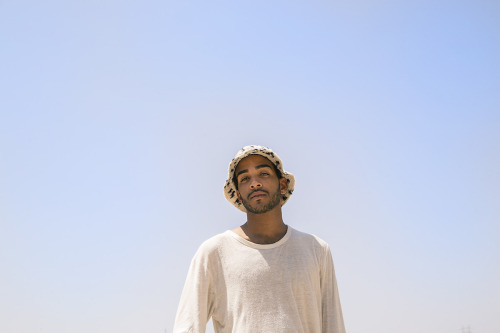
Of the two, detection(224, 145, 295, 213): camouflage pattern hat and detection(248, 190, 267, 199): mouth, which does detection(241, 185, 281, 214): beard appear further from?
detection(224, 145, 295, 213): camouflage pattern hat

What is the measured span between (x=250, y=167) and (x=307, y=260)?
1.10 m

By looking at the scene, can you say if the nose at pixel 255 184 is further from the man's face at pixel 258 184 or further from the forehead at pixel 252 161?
the forehead at pixel 252 161

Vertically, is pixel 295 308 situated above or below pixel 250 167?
below

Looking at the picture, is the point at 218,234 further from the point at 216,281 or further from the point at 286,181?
the point at 286,181

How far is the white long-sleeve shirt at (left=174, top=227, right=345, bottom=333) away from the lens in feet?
18.2

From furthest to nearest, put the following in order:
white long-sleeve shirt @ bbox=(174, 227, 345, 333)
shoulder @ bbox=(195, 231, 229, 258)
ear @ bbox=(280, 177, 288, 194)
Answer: ear @ bbox=(280, 177, 288, 194), shoulder @ bbox=(195, 231, 229, 258), white long-sleeve shirt @ bbox=(174, 227, 345, 333)

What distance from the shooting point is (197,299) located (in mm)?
5680

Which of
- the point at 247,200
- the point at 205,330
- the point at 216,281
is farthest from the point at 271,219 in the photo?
the point at 205,330

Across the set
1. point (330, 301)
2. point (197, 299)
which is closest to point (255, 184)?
point (197, 299)

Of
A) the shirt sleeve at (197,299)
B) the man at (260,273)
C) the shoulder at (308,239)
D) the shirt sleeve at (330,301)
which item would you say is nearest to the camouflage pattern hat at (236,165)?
the man at (260,273)

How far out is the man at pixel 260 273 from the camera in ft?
18.3

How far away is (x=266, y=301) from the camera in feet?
18.3

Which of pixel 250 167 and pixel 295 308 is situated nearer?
pixel 295 308

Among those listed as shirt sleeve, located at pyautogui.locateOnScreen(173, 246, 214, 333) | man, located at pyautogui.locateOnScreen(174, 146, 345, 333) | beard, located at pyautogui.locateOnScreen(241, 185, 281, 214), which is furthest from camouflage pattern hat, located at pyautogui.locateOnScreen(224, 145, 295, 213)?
shirt sleeve, located at pyautogui.locateOnScreen(173, 246, 214, 333)
